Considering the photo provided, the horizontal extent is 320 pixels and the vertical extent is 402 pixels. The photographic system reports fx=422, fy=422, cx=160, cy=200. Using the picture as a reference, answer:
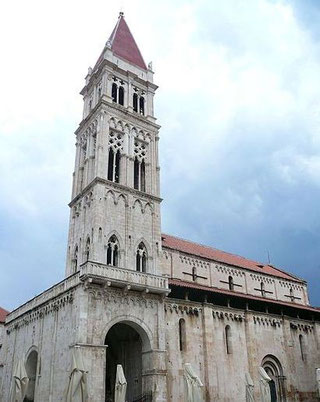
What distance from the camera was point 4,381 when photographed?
3362cm

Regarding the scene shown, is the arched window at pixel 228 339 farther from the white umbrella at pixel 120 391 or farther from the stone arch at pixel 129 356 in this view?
the white umbrella at pixel 120 391

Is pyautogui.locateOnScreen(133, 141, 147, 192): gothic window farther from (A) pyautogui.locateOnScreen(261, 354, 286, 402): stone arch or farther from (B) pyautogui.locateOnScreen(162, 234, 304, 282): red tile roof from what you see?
(A) pyautogui.locateOnScreen(261, 354, 286, 402): stone arch

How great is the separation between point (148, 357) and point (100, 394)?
412 centimetres

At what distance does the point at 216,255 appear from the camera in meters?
40.5

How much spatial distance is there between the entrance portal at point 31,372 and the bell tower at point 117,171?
6403 millimetres

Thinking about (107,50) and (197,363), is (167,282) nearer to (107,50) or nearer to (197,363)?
(197,363)

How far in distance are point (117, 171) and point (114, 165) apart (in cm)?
67

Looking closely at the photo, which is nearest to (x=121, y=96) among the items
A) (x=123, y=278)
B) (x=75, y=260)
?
(x=75, y=260)

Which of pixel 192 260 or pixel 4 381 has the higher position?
pixel 192 260

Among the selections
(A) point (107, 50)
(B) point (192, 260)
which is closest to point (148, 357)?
(B) point (192, 260)

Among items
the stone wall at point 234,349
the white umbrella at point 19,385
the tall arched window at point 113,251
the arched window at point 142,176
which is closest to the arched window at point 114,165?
the arched window at point 142,176

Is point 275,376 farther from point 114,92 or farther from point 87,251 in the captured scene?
point 114,92


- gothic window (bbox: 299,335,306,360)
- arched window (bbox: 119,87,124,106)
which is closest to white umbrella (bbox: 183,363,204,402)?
gothic window (bbox: 299,335,306,360)

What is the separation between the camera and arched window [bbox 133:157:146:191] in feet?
112
